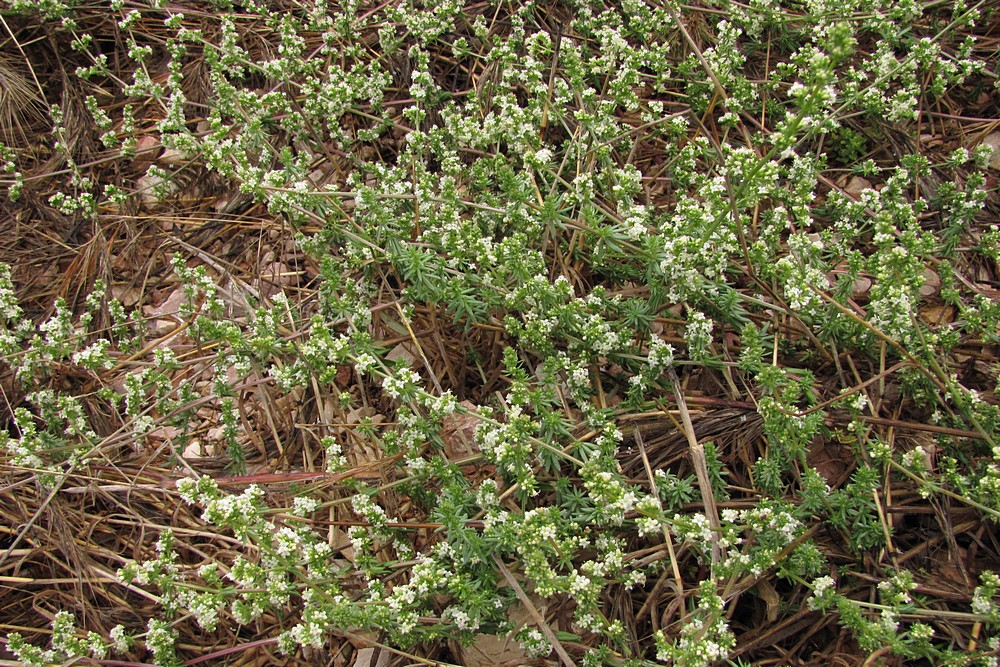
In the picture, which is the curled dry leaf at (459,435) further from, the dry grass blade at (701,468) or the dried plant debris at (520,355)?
the dry grass blade at (701,468)

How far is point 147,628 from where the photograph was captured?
3.51 meters

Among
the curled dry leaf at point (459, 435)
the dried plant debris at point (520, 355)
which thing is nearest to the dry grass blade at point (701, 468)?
the dried plant debris at point (520, 355)

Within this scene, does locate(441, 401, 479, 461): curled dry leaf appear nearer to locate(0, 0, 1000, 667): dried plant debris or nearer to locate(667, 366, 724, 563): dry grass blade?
locate(0, 0, 1000, 667): dried plant debris

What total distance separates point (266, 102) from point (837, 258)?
345cm

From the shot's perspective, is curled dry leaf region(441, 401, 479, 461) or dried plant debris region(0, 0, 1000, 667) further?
curled dry leaf region(441, 401, 479, 461)

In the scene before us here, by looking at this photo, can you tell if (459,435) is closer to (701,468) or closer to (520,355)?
(520,355)

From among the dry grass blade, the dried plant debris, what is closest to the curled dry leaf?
the dried plant debris

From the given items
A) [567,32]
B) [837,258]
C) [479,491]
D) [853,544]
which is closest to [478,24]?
[567,32]

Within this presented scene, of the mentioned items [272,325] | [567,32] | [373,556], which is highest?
[567,32]

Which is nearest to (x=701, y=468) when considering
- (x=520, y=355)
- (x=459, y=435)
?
(x=520, y=355)

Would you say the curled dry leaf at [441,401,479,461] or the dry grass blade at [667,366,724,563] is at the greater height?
the dry grass blade at [667,366,724,563]

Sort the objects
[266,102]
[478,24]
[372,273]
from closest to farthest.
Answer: [372,273] → [266,102] → [478,24]

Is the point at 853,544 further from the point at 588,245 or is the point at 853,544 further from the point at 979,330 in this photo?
the point at 588,245

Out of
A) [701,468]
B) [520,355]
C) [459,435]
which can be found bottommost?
[459,435]
